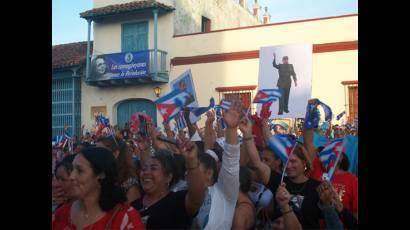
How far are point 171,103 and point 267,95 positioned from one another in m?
0.92

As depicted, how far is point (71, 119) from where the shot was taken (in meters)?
5.71

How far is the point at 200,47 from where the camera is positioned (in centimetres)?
544

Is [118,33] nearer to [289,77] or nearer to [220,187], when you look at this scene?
[289,77]

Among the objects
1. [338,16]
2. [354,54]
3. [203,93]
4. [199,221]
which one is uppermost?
[338,16]

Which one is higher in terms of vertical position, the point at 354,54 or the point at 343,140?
the point at 354,54

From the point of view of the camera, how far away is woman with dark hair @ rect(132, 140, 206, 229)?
3.85 meters

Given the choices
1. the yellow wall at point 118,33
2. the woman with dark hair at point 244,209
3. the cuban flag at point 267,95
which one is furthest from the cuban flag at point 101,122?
the woman with dark hair at point 244,209

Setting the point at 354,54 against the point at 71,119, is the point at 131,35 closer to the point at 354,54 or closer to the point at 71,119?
the point at 71,119

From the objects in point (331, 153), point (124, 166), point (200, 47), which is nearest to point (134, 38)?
point (200, 47)

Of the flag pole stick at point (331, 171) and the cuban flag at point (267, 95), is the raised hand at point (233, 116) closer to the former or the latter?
the cuban flag at point (267, 95)

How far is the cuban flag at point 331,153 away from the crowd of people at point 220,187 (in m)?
0.04
